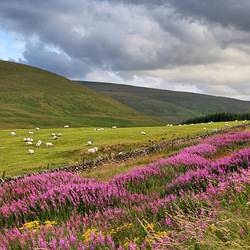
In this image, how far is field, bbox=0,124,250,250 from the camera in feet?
9.27

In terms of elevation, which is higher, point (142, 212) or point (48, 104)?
point (48, 104)

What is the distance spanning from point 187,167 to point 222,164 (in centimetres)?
151

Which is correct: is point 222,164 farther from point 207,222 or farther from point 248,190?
point 207,222

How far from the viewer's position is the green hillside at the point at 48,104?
10219cm

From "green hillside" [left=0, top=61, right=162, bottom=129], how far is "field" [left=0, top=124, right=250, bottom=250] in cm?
8777

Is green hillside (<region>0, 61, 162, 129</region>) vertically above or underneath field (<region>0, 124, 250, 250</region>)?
above

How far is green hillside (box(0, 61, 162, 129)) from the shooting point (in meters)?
102

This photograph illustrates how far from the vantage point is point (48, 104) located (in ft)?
422

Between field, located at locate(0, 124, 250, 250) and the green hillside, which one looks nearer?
field, located at locate(0, 124, 250, 250)

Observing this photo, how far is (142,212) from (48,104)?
133 meters

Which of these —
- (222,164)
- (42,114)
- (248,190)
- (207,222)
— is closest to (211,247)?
(207,222)

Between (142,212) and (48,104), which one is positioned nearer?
(142,212)

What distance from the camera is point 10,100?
390ft

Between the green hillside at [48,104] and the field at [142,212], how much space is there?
87765 millimetres
